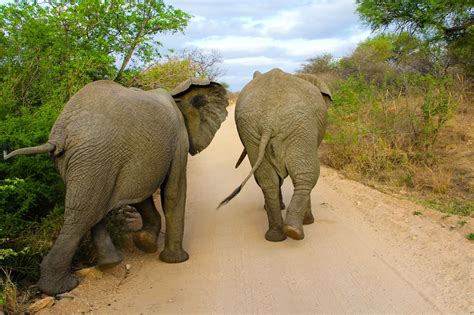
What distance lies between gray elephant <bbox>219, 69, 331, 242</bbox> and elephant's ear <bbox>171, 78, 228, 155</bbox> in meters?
0.26

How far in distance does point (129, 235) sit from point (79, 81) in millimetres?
2327

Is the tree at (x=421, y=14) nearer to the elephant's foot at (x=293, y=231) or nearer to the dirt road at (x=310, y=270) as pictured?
the dirt road at (x=310, y=270)

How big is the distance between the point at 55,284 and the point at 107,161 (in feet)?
3.57

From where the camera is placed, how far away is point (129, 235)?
16.7 ft

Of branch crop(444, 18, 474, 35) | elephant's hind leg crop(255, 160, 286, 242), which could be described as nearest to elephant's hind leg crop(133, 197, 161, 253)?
elephant's hind leg crop(255, 160, 286, 242)

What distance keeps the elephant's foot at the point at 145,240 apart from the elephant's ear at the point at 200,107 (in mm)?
1040

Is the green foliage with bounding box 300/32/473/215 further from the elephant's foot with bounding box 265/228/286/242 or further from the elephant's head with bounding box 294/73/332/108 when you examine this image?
the elephant's foot with bounding box 265/228/286/242

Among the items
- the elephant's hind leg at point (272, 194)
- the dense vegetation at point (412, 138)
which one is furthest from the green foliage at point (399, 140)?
the elephant's hind leg at point (272, 194)

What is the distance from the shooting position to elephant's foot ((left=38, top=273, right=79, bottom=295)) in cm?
360

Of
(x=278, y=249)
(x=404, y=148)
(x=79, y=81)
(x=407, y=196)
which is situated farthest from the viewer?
(x=404, y=148)

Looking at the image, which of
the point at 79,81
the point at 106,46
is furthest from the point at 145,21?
the point at 79,81

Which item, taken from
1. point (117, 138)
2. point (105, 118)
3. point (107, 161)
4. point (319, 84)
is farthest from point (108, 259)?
point (319, 84)

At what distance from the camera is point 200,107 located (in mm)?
4965

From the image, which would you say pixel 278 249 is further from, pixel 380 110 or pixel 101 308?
pixel 380 110
